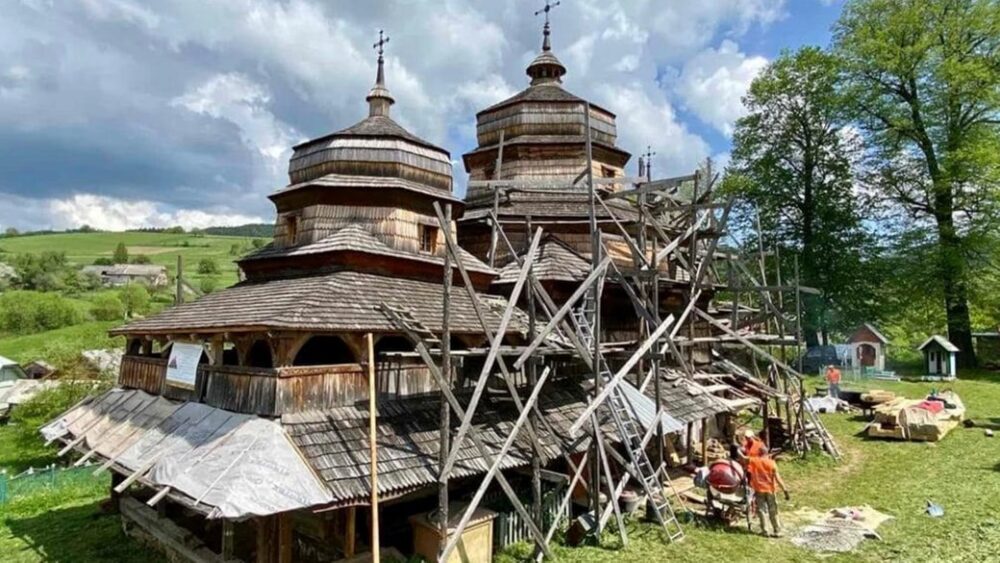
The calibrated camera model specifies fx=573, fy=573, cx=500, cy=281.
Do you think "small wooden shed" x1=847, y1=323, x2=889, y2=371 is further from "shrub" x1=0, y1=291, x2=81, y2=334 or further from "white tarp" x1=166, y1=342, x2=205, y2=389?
"shrub" x1=0, y1=291, x2=81, y2=334

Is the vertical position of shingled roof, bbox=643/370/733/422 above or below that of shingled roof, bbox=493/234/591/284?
below

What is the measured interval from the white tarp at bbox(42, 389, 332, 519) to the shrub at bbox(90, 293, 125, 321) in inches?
2581

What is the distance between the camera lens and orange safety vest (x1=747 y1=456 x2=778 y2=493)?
1123 centimetres

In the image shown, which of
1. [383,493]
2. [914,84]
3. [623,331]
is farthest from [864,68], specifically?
[383,493]

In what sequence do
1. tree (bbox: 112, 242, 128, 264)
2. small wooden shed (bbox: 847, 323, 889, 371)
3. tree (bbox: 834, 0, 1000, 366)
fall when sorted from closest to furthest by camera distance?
1. tree (bbox: 834, 0, 1000, 366)
2. small wooden shed (bbox: 847, 323, 889, 371)
3. tree (bbox: 112, 242, 128, 264)

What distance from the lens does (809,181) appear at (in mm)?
34219

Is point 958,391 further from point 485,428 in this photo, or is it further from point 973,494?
point 485,428

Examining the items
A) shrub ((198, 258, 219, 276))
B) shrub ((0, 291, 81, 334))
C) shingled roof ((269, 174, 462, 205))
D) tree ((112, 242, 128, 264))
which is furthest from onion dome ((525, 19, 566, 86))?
tree ((112, 242, 128, 264))

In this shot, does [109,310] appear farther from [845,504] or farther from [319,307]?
[845,504]

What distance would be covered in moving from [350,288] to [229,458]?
416 cm

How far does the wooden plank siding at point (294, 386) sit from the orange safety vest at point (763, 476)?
21.8ft

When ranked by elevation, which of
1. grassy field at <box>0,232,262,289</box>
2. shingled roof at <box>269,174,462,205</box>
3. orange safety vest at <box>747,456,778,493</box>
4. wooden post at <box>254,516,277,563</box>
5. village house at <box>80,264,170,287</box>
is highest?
grassy field at <box>0,232,262,289</box>

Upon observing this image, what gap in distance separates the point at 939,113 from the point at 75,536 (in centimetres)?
3950

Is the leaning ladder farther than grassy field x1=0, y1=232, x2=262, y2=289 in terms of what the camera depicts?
No
